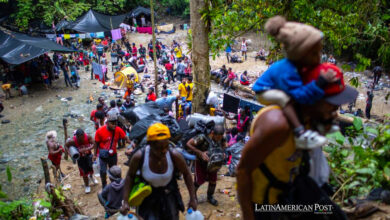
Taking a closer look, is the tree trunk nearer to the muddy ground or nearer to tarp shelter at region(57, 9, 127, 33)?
the muddy ground

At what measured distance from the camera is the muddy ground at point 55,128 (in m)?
5.56

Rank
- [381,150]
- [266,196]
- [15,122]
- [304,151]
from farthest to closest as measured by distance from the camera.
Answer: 1. [15,122]
2. [381,150]
3. [266,196]
4. [304,151]

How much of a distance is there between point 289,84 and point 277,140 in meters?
0.28

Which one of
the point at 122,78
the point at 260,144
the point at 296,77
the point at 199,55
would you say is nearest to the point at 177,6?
the point at 122,78

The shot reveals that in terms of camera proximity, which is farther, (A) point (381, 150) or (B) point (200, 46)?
(B) point (200, 46)

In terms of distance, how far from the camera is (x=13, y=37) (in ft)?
49.9

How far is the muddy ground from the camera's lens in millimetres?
5562

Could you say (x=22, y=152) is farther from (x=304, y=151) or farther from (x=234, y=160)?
(x=304, y=151)

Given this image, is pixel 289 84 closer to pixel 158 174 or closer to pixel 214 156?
pixel 158 174

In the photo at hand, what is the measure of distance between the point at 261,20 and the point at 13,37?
14169mm

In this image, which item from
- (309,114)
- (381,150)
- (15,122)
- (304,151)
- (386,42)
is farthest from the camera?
(15,122)

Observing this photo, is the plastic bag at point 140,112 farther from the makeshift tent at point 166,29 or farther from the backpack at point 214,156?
the makeshift tent at point 166,29

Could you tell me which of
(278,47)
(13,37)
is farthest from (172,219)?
(13,37)

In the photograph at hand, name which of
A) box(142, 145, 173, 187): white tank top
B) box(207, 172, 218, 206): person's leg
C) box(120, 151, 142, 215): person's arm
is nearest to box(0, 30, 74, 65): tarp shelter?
box(207, 172, 218, 206): person's leg
